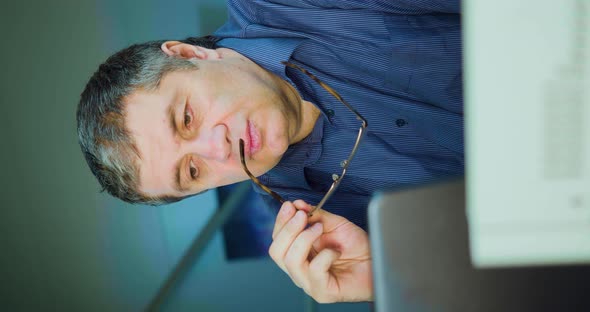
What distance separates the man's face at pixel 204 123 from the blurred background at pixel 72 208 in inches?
17.6

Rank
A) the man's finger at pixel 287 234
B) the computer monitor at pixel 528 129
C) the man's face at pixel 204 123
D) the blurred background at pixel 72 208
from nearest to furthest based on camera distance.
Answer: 1. the computer monitor at pixel 528 129
2. the man's finger at pixel 287 234
3. the man's face at pixel 204 123
4. the blurred background at pixel 72 208

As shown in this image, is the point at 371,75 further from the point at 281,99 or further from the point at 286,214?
the point at 286,214

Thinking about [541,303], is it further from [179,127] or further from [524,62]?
[179,127]

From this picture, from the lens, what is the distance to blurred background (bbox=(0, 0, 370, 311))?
1.35 m

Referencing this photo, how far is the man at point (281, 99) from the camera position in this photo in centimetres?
106

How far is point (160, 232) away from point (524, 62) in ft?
5.69

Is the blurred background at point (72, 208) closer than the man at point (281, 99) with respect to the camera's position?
No

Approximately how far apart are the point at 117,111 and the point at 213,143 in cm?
20

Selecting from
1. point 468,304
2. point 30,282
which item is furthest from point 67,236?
point 468,304

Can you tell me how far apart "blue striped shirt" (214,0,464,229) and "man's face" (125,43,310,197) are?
7 cm

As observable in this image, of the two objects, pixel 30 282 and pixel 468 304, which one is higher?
pixel 468 304

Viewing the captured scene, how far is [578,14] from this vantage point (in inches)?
11.4

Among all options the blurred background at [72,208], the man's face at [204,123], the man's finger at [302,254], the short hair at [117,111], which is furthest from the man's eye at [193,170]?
the blurred background at [72,208]

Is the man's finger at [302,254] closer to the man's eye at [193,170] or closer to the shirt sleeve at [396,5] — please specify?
the man's eye at [193,170]
